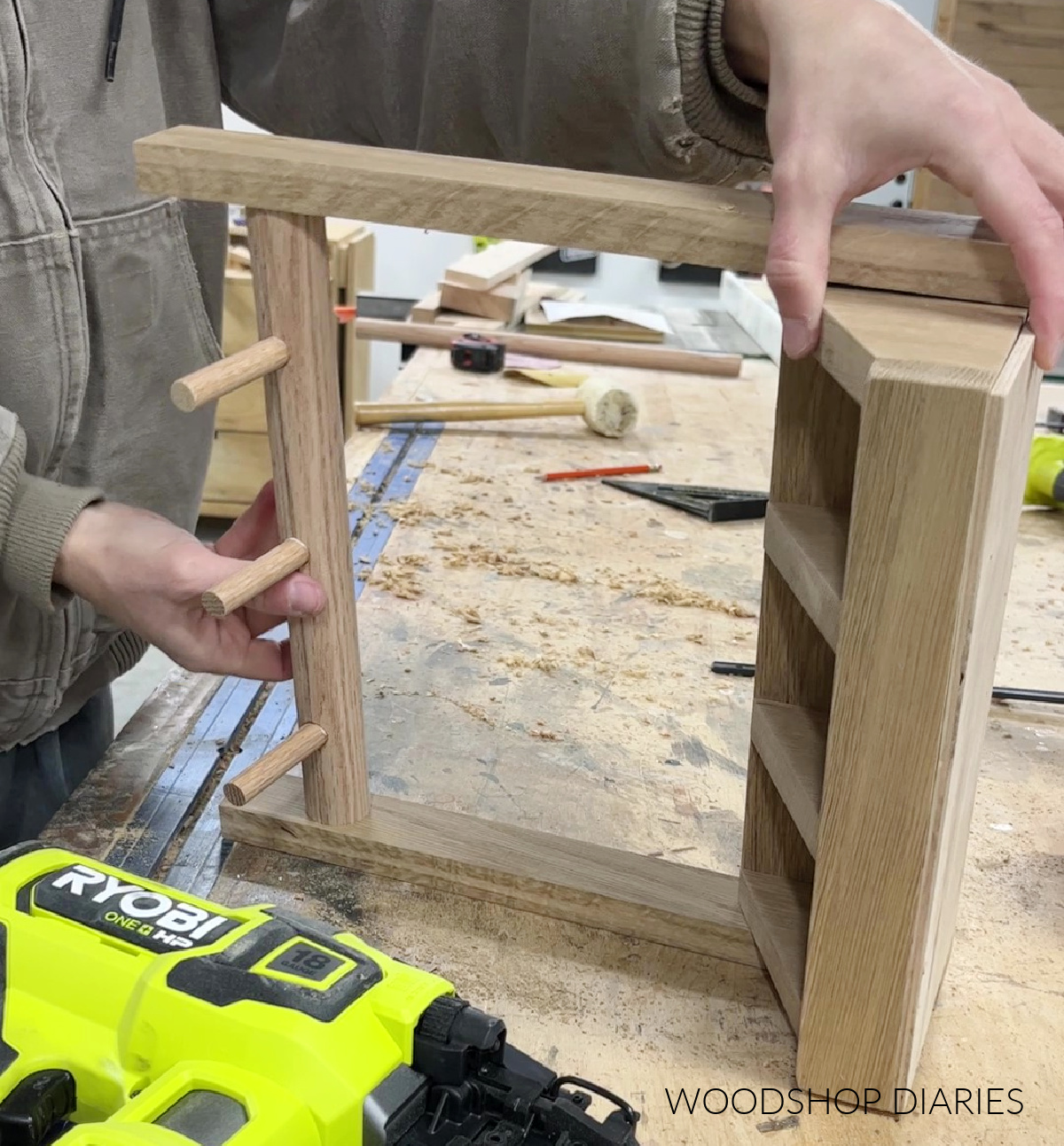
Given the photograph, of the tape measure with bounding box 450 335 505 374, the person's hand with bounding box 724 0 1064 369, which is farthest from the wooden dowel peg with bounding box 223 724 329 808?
the tape measure with bounding box 450 335 505 374

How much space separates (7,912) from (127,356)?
46 cm

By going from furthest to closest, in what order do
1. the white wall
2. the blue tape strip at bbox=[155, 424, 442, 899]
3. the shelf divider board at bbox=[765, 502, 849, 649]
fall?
the white wall, the blue tape strip at bbox=[155, 424, 442, 899], the shelf divider board at bbox=[765, 502, 849, 649]

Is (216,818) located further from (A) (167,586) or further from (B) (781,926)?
(B) (781,926)

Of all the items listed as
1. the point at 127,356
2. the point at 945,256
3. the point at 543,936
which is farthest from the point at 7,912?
the point at 945,256

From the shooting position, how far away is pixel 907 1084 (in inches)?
27.1

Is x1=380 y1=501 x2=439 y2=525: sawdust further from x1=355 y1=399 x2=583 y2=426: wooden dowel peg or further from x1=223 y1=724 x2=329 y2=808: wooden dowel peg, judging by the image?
x1=223 y1=724 x2=329 y2=808: wooden dowel peg

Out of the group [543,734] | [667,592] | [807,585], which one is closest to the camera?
[807,585]

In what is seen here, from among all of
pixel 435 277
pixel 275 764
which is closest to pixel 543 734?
pixel 275 764

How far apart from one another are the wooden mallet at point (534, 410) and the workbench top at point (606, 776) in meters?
0.18

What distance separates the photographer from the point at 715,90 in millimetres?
799

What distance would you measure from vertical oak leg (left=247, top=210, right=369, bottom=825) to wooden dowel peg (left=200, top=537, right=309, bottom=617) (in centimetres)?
1

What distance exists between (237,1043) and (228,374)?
40 centimetres

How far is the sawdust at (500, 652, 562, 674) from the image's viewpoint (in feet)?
3.82

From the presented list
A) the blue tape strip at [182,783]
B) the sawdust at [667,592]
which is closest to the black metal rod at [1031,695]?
the sawdust at [667,592]
